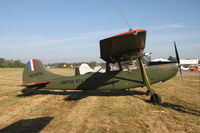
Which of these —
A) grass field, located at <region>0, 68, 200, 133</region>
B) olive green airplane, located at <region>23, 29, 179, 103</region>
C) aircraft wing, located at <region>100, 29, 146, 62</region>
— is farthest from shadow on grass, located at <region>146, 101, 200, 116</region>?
aircraft wing, located at <region>100, 29, 146, 62</region>

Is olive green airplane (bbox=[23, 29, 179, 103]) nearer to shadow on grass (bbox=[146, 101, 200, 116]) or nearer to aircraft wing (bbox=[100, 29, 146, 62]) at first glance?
aircraft wing (bbox=[100, 29, 146, 62])

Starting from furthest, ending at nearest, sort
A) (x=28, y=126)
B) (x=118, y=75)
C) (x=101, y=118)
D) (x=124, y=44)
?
(x=118, y=75), (x=124, y=44), (x=101, y=118), (x=28, y=126)

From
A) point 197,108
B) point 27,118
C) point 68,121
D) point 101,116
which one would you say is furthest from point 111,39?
point 197,108

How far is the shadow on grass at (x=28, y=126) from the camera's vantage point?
4078 millimetres

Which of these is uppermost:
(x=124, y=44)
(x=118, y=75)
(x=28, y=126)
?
(x=124, y=44)

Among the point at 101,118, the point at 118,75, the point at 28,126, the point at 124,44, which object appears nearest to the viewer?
the point at 28,126

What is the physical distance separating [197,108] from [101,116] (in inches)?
161

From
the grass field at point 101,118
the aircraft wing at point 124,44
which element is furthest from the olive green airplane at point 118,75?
the grass field at point 101,118

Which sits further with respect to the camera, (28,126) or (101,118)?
(101,118)

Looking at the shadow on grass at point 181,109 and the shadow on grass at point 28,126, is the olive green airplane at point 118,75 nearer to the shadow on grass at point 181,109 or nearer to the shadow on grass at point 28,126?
the shadow on grass at point 181,109

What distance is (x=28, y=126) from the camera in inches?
172

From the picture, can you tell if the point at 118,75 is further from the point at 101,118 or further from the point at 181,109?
the point at 181,109

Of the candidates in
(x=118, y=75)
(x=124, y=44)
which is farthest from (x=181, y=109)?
(x=124, y=44)

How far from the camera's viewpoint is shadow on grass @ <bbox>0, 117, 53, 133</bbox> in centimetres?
408
